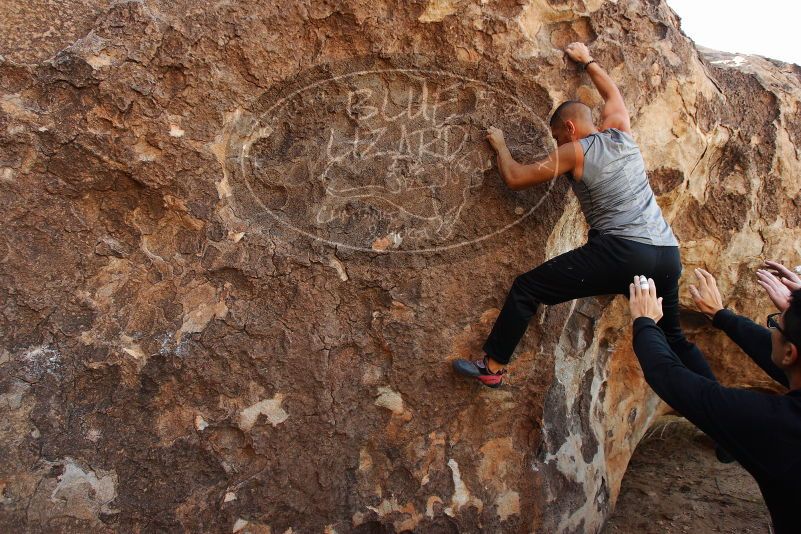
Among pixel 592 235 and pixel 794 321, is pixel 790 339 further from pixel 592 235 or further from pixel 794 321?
pixel 592 235

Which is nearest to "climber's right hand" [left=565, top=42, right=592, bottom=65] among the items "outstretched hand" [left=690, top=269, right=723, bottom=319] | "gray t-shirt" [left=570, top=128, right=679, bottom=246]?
"gray t-shirt" [left=570, top=128, right=679, bottom=246]

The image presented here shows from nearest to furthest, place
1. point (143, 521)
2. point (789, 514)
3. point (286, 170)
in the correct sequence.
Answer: point (789, 514), point (143, 521), point (286, 170)

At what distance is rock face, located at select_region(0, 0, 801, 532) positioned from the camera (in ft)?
7.63

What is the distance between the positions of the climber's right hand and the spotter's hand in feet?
1.52

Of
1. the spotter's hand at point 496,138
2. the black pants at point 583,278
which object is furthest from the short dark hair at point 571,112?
the black pants at point 583,278

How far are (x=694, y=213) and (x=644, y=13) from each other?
110cm

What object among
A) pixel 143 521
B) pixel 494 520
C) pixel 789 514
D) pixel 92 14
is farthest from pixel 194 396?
pixel 789 514

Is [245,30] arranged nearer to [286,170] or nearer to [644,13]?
[286,170]

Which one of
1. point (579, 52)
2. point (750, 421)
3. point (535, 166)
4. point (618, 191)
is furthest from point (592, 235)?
point (750, 421)

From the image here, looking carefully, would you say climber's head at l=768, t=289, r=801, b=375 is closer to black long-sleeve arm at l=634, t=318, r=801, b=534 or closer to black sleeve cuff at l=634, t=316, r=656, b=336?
black long-sleeve arm at l=634, t=318, r=801, b=534

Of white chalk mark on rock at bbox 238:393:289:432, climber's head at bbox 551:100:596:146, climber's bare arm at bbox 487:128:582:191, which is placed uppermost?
climber's head at bbox 551:100:596:146

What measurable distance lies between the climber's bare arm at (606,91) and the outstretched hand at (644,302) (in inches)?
34.2

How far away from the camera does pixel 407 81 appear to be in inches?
102

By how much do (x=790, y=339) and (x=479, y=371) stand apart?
3.79 ft
